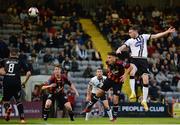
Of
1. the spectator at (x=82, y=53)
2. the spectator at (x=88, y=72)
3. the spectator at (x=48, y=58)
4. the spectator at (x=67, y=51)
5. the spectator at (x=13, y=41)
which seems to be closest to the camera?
the spectator at (x=48, y=58)

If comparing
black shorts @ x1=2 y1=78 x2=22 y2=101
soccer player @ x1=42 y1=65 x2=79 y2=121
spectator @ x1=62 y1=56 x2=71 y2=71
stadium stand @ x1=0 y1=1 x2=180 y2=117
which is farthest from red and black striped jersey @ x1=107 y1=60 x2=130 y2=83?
spectator @ x1=62 y1=56 x2=71 y2=71

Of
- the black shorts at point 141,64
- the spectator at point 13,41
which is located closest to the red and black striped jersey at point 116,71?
the black shorts at point 141,64

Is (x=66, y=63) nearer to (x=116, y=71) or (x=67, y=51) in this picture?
(x=67, y=51)

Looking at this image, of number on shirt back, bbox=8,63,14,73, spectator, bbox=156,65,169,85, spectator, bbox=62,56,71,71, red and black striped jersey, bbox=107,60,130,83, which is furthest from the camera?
spectator, bbox=156,65,169,85

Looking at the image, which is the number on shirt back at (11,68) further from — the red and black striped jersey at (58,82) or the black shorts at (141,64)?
the black shorts at (141,64)

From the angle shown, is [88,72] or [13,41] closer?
[88,72]

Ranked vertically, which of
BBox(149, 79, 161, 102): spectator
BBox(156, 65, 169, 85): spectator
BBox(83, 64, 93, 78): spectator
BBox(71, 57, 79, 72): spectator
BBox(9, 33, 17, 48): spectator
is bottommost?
BBox(149, 79, 161, 102): spectator

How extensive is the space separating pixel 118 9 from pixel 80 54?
24.7 feet

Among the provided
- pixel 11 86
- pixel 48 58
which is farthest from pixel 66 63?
pixel 11 86

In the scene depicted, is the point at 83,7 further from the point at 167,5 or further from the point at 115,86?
the point at 115,86

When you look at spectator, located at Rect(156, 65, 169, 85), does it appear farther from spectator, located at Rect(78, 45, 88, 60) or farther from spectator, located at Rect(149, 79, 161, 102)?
spectator, located at Rect(78, 45, 88, 60)

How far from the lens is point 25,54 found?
28812 mm

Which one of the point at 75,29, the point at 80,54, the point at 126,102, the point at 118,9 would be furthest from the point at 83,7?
the point at 126,102

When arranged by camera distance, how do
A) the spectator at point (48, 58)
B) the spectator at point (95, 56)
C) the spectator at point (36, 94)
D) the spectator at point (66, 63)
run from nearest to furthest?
1. the spectator at point (36, 94)
2. the spectator at point (66, 63)
3. the spectator at point (48, 58)
4. the spectator at point (95, 56)
